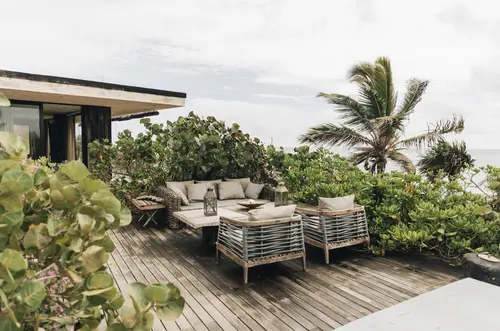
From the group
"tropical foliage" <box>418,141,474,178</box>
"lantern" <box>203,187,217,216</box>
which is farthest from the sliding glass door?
"tropical foliage" <box>418,141,474,178</box>

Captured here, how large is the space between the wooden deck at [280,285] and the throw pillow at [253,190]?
1838mm

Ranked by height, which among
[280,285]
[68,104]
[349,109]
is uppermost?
[349,109]

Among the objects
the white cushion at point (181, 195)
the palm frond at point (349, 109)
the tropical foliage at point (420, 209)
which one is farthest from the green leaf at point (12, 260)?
the palm frond at point (349, 109)

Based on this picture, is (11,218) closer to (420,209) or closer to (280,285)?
(280,285)

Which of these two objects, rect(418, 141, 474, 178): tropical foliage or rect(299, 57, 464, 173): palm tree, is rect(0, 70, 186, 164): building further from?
rect(418, 141, 474, 178): tropical foliage

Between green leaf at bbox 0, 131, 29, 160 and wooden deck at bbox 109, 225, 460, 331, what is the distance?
212 cm

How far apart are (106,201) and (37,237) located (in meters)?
0.16

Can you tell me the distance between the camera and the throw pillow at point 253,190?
6250 mm

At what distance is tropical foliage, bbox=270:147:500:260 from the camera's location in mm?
3650

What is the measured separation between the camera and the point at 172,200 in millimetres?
5441

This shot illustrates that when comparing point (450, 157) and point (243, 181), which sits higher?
point (450, 157)

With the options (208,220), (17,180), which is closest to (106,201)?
(17,180)

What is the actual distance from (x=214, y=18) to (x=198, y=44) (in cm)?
311

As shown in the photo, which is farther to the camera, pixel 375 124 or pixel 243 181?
pixel 375 124
